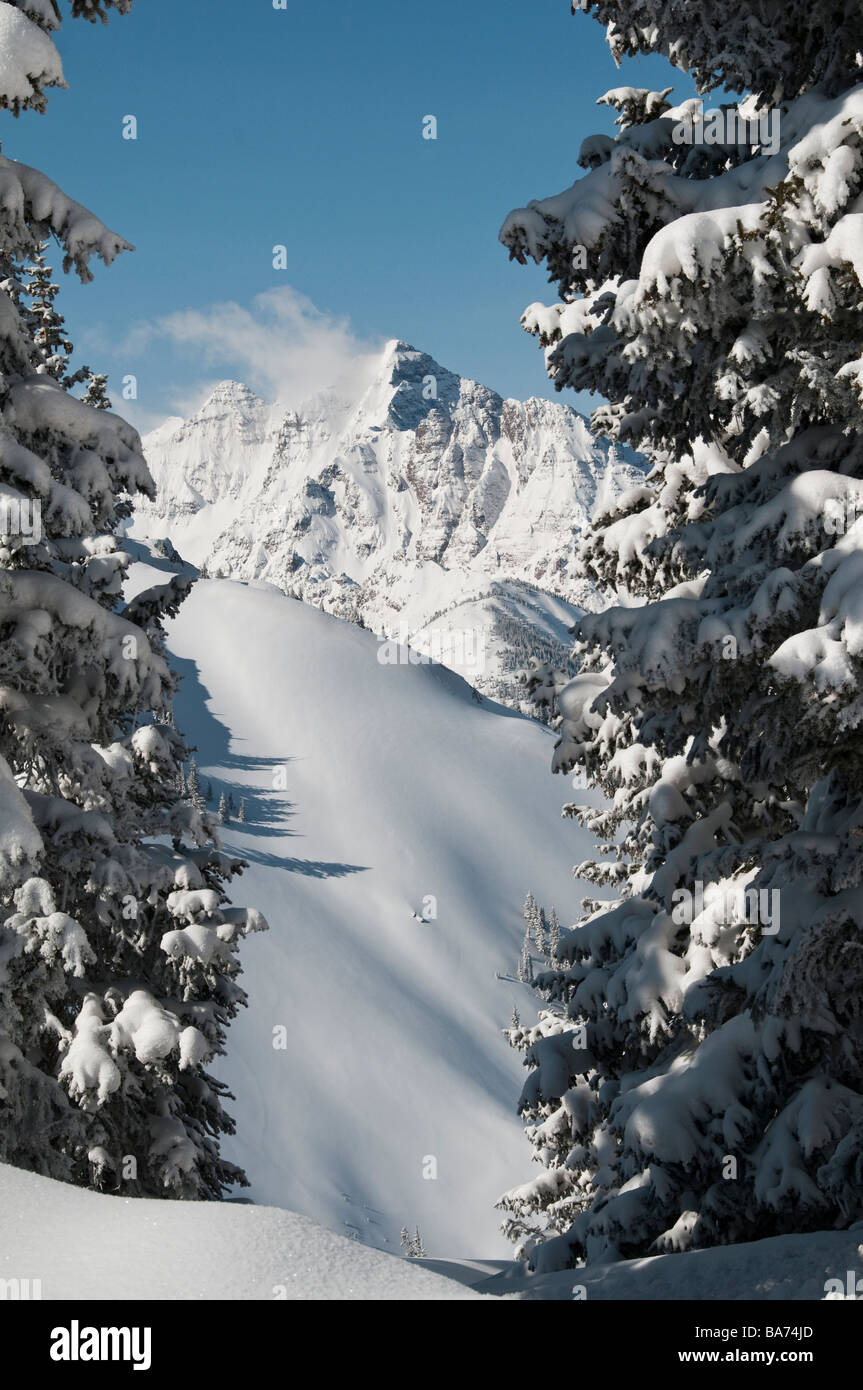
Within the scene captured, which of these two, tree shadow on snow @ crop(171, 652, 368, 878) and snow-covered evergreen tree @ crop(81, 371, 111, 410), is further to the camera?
tree shadow on snow @ crop(171, 652, 368, 878)

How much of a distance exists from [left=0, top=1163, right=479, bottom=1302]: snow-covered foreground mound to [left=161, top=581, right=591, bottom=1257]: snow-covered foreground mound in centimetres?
5985

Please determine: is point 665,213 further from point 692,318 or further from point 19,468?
point 19,468

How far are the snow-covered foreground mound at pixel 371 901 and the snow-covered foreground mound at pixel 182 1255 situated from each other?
59854 mm

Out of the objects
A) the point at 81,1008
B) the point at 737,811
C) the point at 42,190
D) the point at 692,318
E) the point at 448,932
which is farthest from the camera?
the point at 448,932

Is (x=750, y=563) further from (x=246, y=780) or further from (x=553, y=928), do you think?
(x=246, y=780)

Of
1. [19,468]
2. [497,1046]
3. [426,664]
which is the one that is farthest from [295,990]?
[19,468]

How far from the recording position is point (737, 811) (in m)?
10.3

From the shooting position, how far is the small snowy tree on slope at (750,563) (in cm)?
611

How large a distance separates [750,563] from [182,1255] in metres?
5.05

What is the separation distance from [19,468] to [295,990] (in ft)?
254

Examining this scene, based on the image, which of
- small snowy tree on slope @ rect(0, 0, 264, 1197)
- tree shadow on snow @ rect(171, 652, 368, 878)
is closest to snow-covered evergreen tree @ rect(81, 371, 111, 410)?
small snowy tree on slope @ rect(0, 0, 264, 1197)

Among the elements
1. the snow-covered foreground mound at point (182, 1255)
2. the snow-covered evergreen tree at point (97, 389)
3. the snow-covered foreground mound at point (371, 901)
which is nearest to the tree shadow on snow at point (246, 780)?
the snow-covered foreground mound at point (371, 901)

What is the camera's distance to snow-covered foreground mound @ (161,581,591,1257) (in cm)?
6794

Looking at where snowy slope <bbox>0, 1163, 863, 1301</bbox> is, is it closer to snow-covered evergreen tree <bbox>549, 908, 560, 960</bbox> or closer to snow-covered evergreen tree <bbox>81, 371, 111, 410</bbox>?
snow-covered evergreen tree <bbox>81, 371, 111, 410</bbox>
